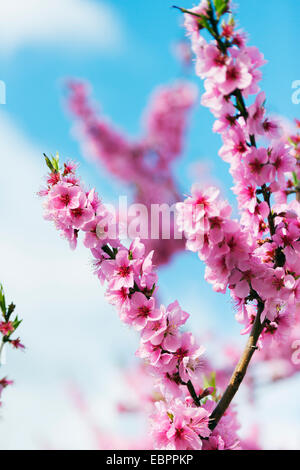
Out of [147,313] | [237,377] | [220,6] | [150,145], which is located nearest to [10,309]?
[147,313]

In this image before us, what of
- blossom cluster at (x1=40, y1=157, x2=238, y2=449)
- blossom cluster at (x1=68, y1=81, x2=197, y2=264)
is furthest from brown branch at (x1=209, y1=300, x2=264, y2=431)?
blossom cluster at (x1=68, y1=81, x2=197, y2=264)

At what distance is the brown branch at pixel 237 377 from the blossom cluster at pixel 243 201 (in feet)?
0.25

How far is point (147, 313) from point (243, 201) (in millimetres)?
688

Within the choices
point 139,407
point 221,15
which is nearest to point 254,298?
point 221,15

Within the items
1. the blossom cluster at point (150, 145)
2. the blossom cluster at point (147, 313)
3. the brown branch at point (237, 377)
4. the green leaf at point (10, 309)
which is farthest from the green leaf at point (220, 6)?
the blossom cluster at point (150, 145)

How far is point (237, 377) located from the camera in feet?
5.91

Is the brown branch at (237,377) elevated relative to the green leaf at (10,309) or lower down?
lower down

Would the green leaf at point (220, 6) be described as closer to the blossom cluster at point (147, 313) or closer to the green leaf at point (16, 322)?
the blossom cluster at point (147, 313)

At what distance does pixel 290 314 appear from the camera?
2012 mm

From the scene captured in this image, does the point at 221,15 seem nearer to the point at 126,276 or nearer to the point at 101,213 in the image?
the point at 101,213

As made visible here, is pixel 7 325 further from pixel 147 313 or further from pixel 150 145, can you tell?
pixel 150 145

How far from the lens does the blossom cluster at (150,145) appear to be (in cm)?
1051

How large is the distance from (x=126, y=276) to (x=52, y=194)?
488 millimetres

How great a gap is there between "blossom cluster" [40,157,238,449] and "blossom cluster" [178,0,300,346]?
271 millimetres
